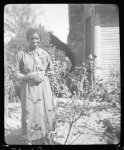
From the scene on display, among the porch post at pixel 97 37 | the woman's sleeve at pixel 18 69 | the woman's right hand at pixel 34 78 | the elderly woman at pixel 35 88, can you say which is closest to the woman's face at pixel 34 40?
the elderly woman at pixel 35 88

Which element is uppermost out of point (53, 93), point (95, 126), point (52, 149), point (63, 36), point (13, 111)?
point (63, 36)

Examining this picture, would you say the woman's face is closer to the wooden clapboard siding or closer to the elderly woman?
the elderly woman

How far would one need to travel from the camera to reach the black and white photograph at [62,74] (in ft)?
7.04

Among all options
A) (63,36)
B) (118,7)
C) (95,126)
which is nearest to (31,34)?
(63,36)

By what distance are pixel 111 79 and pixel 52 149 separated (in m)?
0.91

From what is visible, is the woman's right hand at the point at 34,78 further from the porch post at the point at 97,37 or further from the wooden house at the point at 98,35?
the porch post at the point at 97,37

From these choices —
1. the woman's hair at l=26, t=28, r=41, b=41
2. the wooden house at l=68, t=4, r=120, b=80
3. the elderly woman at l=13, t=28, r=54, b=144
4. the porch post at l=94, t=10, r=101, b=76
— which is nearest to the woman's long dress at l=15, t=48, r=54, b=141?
the elderly woman at l=13, t=28, r=54, b=144

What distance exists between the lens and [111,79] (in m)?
2.23

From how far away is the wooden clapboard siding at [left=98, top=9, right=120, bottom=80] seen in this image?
2.18 meters

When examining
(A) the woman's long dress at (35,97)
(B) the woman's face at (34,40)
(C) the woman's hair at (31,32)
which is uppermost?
(C) the woman's hair at (31,32)

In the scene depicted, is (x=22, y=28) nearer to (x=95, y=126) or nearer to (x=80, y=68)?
(x=80, y=68)

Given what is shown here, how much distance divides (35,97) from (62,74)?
0.35m


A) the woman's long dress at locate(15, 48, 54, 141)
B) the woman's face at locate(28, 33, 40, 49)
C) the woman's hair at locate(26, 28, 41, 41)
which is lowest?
the woman's long dress at locate(15, 48, 54, 141)

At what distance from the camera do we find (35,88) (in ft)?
7.08
